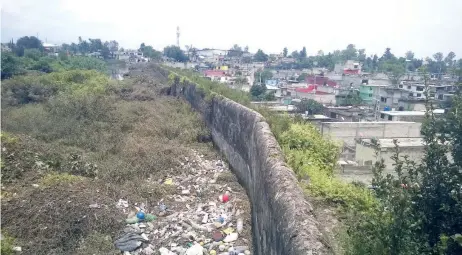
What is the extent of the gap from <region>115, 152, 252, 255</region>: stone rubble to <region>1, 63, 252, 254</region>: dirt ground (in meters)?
0.01

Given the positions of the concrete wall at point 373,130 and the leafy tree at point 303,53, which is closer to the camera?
the concrete wall at point 373,130

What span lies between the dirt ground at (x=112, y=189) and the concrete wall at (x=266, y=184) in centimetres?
40

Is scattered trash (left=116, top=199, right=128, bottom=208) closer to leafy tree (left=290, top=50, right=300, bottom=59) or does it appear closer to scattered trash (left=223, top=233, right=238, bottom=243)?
scattered trash (left=223, top=233, right=238, bottom=243)

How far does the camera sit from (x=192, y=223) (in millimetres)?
4988

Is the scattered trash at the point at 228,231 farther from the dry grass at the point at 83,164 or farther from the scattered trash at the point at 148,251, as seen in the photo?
the dry grass at the point at 83,164

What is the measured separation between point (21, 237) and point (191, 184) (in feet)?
8.98

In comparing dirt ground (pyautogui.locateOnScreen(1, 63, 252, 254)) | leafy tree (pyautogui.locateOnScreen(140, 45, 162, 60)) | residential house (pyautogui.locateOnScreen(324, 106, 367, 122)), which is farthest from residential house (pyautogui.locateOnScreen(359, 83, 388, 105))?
leafy tree (pyautogui.locateOnScreen(140, 45, 162, 60))

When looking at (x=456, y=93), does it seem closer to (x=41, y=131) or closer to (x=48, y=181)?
(x=48, y=181)

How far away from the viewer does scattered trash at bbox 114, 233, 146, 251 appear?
14.5ft

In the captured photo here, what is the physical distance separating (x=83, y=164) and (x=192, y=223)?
2688 mm

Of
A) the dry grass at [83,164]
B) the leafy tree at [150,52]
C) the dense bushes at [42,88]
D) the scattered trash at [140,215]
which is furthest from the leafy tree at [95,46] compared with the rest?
the scattered trash at [140,215]

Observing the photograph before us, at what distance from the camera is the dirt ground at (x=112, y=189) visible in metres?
4.51

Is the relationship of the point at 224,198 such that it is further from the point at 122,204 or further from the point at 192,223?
the point at 122,204

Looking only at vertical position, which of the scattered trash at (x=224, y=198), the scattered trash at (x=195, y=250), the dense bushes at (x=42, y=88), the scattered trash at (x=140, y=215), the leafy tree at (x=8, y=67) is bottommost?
the scattered trash at (x=195, y=250)
